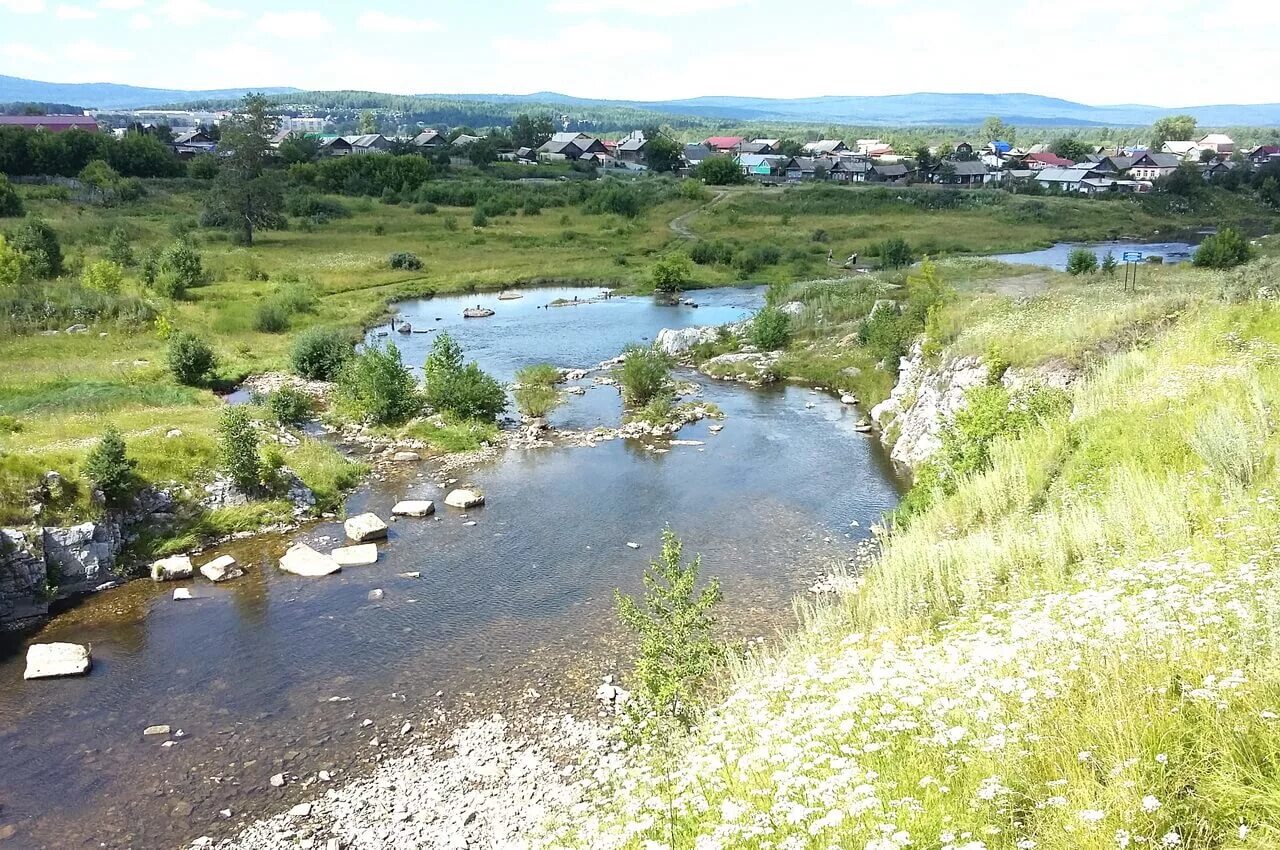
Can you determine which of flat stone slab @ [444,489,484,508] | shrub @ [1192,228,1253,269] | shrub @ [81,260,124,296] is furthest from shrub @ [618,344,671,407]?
shrub @ [81,260,124,296]

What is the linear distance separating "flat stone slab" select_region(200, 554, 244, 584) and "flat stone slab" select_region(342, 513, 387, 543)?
342 cm

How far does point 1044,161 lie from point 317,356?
169 m

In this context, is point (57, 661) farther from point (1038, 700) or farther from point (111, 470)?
point (1038, 700)

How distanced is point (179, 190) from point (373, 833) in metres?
109

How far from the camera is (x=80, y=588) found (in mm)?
23984

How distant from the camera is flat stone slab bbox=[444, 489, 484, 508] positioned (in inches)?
1168

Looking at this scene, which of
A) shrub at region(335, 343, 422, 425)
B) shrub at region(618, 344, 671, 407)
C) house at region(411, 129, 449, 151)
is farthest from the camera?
house at region(411, 129, 449, 151)

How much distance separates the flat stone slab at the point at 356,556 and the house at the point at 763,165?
130785mm

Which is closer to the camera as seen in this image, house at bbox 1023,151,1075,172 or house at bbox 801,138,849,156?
house at bbox 1023,151,1075,172

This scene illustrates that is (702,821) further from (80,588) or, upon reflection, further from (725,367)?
(725,367)

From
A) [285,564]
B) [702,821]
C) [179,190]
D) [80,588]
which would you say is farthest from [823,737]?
[179,190]

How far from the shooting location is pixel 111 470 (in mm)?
25344

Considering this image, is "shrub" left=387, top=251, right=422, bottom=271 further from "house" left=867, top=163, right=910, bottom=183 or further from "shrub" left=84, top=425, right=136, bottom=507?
"house" left=867, top=163, right=910, bottom=183

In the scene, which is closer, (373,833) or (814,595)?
(373,833)
